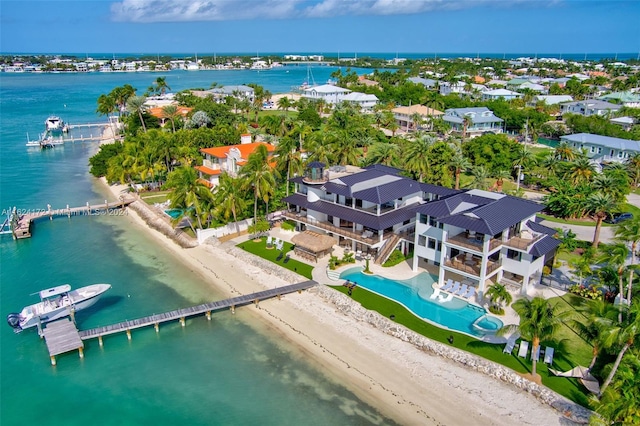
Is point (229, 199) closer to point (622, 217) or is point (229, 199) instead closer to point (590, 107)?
point (622, 217)

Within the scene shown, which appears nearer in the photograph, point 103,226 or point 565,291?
point 565,291

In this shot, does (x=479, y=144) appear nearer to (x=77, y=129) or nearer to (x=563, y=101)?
(x=563, y=101)

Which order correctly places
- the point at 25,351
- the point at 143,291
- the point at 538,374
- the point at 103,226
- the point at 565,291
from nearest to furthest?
the point at 538,374 → the point at 25,351 → the point at 565,291 → the point at 143,291 → the point at 103,226

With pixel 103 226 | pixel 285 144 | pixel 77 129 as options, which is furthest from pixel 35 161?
pixel 285 144

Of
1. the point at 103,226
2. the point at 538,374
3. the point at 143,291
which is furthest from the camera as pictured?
the point at 103,226

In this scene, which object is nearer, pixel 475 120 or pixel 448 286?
pixel 448 286

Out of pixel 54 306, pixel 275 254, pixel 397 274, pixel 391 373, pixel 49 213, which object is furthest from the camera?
pixel 49 213

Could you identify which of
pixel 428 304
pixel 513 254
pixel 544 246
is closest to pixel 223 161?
pixel 428 304

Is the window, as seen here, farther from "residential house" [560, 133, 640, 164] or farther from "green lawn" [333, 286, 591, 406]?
"residential house" [560, 133, 640, 164]
